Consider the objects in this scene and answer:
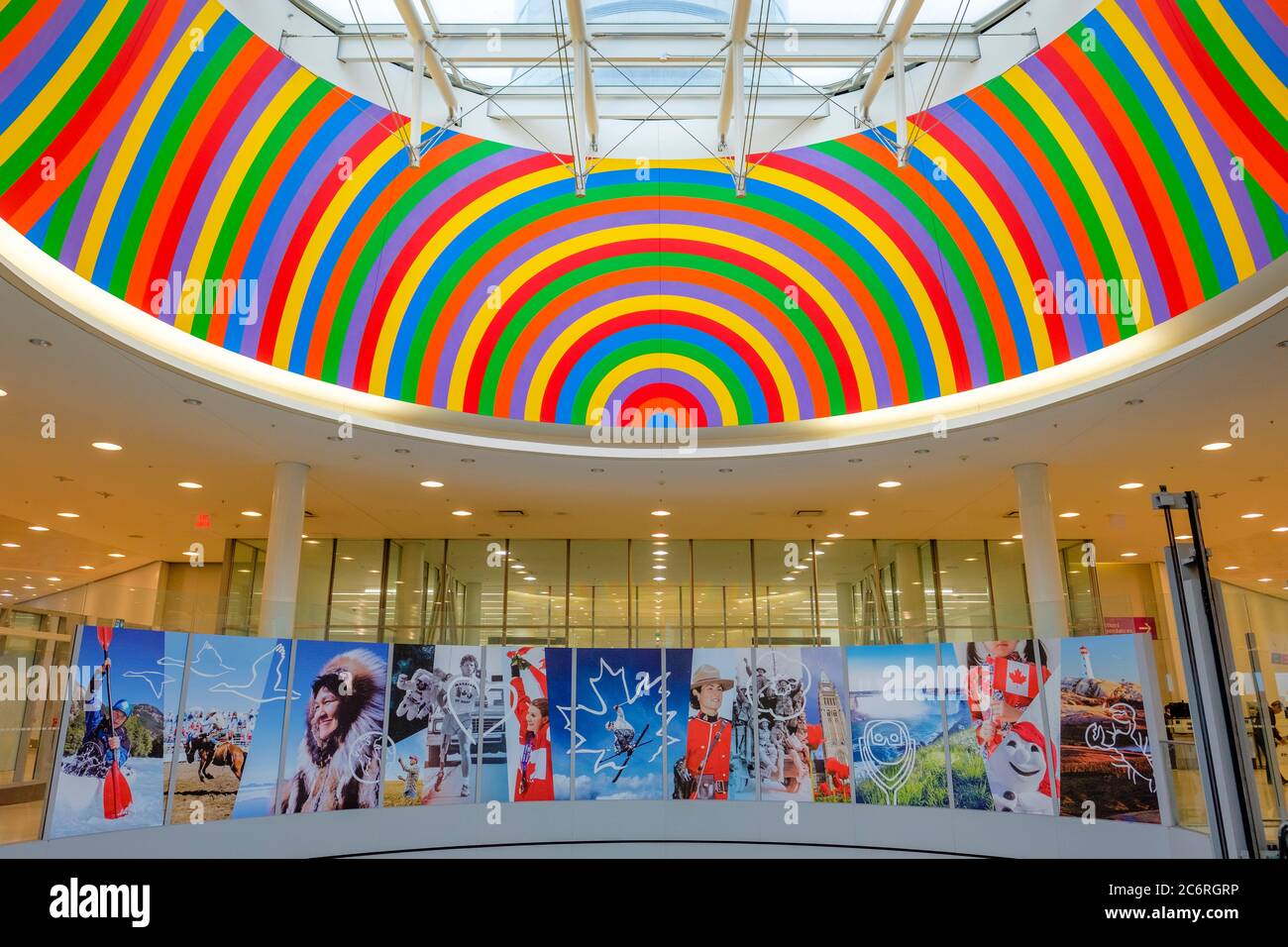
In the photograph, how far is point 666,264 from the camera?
1384 cm

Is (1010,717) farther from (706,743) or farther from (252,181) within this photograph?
(252,181)

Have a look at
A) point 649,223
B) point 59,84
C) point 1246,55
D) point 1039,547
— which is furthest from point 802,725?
point 59,84

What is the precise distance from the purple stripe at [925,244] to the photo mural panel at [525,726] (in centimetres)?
893

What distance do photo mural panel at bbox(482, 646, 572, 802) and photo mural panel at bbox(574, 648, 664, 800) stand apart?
0.30 meters

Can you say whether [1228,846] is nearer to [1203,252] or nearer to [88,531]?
[1203,252]

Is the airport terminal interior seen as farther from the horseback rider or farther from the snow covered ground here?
the horseback rider

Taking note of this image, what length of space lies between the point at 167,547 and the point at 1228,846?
25972mm

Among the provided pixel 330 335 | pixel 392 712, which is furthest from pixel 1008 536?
pixel 330 335

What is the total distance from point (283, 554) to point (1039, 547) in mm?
13284

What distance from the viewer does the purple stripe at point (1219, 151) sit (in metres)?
9.37

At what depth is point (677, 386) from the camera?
1513 cm

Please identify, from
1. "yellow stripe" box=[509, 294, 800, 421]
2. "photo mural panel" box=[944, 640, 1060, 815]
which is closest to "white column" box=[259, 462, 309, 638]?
"yellow stripe" box=[509, 294, 800, 421]

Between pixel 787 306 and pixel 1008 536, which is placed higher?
pixel 787 306

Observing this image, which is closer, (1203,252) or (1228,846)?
(1228,846)
